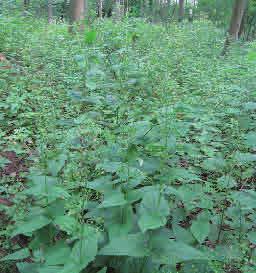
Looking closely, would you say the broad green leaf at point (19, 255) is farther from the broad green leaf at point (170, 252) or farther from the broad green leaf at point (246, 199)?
the broad green leaf at point (246, 199)

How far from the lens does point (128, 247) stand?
214cm

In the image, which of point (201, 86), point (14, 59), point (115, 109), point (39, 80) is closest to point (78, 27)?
point (14, 59)

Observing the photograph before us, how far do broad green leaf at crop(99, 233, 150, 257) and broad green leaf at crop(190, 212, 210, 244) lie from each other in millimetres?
484

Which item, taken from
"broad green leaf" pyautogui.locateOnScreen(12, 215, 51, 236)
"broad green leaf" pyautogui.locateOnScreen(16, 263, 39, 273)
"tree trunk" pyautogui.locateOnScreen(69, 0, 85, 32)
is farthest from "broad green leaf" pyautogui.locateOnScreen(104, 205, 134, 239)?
"tree trunk" pyautogui.locateOnScreen(69, 0, 85, 32)

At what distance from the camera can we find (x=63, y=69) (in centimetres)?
638

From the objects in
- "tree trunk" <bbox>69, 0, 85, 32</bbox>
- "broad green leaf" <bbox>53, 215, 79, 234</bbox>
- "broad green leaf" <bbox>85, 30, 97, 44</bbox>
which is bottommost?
"broad green leaf" <bbox>53, 215, 79, 234</bbox>

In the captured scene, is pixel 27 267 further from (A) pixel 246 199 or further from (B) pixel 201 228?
(A) pixel 246 199

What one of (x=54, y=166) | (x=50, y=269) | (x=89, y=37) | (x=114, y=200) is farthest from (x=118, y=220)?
(x=89, y=37)

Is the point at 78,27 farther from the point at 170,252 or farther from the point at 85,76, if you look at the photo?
the point at 170,252

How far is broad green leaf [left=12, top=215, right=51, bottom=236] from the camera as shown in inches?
91.4

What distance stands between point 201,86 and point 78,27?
4.32 meters

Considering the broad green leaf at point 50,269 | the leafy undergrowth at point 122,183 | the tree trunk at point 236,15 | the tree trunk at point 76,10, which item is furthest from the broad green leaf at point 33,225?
the tree trunk at point 236,15

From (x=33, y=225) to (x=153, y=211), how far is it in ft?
2.60

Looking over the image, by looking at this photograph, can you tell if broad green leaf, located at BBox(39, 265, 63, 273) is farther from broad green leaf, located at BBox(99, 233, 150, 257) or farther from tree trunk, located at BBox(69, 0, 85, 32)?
tree trunk, located at BBox(69, 0, 85, 32)
